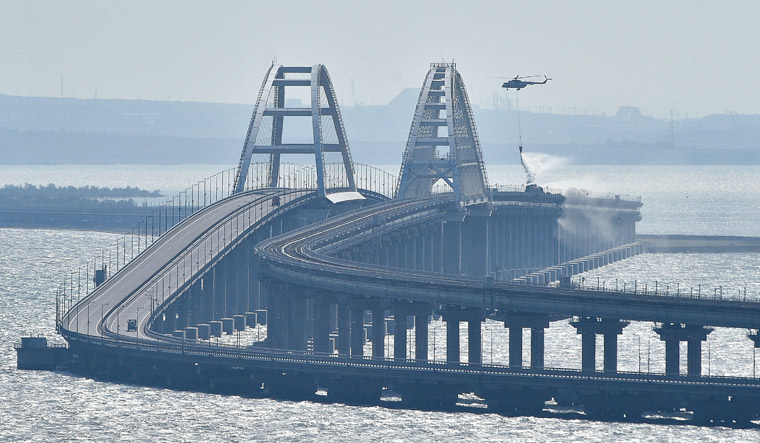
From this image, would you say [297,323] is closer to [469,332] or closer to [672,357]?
[469,332]

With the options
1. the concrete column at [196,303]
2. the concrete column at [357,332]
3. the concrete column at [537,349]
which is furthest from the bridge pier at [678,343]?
the concrete column at [196,303]

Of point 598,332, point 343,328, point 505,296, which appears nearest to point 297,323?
point 343,328

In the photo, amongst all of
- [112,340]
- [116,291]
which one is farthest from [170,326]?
[112,340]

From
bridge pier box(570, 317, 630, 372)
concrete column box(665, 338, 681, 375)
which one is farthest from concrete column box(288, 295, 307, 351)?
concrete column box(665, 338, 681, 375)

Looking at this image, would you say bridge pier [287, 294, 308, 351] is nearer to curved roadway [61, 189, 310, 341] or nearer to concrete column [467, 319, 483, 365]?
curved roadway [61, 189, 310, 341]

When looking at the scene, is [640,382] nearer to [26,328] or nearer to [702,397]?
[702,397]

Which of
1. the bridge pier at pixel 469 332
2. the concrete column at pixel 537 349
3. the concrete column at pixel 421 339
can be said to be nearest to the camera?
the concrete column at pixel 537 349

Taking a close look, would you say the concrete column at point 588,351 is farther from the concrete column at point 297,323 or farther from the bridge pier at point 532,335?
the concrete column at point 297,323
